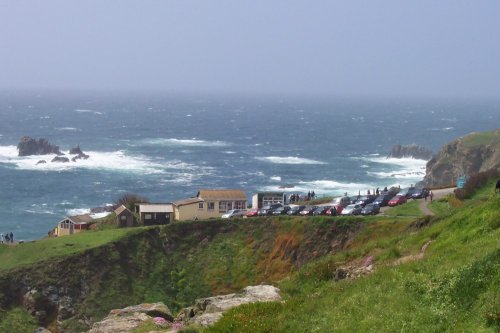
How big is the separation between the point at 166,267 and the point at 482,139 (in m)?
83.3

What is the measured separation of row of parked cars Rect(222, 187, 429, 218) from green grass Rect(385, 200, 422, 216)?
150 cm

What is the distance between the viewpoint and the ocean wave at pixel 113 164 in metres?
134

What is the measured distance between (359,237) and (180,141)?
143026mm

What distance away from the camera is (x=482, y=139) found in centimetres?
12200

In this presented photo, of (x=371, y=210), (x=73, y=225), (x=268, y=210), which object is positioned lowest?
(x=73, y=225)

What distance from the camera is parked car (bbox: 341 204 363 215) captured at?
5921 centimetres

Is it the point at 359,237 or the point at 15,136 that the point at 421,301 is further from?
the point at 15,136

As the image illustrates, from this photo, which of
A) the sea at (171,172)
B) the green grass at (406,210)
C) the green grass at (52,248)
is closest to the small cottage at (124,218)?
the green grass at (52,248)

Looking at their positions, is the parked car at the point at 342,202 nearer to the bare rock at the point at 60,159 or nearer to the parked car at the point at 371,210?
the parked car at the point at 371,210

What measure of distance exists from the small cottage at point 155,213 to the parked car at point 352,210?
16.2 metres

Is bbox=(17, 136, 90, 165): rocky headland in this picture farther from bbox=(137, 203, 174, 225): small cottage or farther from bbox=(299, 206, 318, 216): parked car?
bbox=(299, 206, 318, 216): parked car

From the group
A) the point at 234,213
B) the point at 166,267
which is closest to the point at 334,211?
the point at 234,213

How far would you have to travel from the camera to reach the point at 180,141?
190500 mm

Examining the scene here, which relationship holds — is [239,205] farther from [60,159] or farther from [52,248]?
[60,159]
